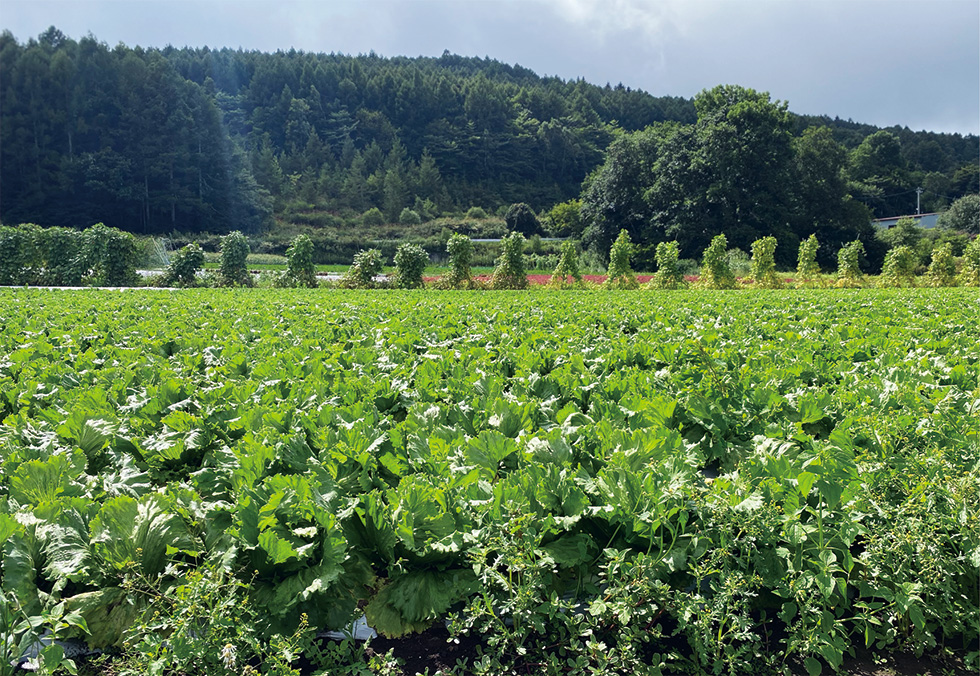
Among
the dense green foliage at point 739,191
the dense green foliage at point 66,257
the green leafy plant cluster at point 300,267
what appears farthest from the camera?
the dense green foliage at point 739,191

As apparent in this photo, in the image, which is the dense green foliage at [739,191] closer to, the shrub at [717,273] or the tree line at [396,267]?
the tree line at [396,267]

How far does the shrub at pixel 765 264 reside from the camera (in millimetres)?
30141

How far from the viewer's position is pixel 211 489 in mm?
3006

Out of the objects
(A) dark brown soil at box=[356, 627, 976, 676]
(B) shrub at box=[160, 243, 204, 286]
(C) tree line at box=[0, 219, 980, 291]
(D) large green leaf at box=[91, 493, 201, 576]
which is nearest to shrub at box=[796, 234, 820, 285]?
(C) tree line at box=[0, 219, 980, 291]

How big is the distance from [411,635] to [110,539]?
→ 1269 mm

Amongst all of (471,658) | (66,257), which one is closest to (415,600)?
(471,658)

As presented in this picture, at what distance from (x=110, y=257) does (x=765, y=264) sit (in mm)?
34377

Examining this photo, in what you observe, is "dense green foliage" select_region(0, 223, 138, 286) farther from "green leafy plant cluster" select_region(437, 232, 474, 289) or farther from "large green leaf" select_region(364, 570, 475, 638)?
"large green leaf" select_region(364, 570, 475, 638)

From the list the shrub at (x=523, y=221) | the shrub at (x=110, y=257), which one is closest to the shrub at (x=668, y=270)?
the shrub at (x=110, y=257)

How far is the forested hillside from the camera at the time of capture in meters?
66.1

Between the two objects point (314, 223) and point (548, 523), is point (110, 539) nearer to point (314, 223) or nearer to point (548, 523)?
point (548, 523)

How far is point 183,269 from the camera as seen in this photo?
30047 millimetres

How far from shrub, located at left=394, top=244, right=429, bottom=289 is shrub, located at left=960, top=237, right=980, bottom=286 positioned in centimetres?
2806

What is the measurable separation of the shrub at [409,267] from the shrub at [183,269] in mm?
10827
